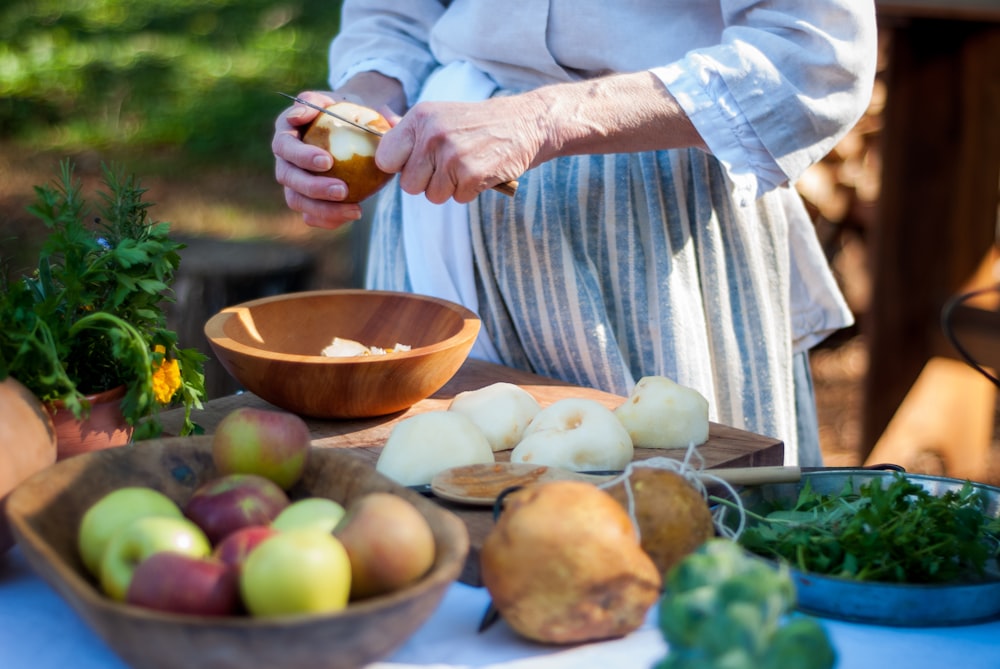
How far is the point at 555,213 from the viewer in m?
1.56

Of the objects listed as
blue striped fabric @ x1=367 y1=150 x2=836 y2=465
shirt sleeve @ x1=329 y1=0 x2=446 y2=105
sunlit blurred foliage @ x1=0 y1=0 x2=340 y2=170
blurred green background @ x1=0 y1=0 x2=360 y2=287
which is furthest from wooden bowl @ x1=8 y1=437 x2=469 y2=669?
sunlit blurred foliage @ x1=0 y1=0 x2=340 y2=170

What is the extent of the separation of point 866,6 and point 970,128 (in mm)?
1823

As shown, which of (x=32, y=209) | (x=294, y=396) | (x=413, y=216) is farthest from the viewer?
(x=413, y=216)

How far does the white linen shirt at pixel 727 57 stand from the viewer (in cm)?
136

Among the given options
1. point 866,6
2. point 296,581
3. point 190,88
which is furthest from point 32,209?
point 190,88

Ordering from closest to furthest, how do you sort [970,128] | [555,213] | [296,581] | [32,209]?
[296,581]
[32,209]
[555,213]
[970,128]

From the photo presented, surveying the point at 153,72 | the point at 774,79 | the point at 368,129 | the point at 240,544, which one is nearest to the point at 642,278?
the point at 774,79

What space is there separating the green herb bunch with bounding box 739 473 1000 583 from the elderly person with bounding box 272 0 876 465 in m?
0.59

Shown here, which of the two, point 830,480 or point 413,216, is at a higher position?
point 413,216

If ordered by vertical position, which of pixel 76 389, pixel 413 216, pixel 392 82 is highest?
pixel 392 82

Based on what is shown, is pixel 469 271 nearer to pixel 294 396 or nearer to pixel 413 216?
pixel 413 216

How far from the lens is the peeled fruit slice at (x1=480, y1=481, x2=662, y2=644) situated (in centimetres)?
77

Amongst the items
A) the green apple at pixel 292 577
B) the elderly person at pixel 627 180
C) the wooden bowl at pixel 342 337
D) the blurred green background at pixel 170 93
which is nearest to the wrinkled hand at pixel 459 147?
the elderly person at pixel 627 180

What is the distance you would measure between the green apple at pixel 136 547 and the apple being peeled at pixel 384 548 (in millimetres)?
109
